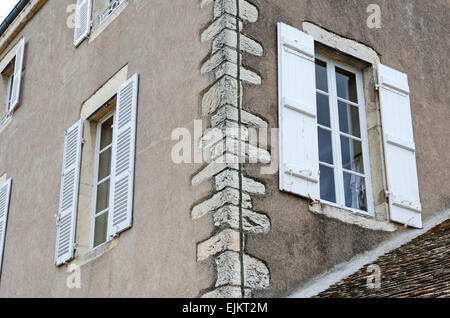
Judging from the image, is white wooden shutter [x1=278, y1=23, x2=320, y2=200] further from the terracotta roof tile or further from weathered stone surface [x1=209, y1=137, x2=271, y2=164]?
the terracotta roof tile

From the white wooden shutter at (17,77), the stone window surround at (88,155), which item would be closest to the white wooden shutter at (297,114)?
the stone window surround at (88,155)

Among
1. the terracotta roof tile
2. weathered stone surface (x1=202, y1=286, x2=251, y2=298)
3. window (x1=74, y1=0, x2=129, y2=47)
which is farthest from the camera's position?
window (x1=74, y1=0, x2=129, y2=47)

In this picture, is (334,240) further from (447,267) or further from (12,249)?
(12,249)

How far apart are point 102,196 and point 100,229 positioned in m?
0.31

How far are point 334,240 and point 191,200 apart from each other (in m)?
1.11

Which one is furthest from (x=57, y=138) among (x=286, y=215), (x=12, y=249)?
(x=286, y=215)

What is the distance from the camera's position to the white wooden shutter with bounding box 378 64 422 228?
20.8 ft

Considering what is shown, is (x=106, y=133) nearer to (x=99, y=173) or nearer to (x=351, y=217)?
(x=99, y=173)

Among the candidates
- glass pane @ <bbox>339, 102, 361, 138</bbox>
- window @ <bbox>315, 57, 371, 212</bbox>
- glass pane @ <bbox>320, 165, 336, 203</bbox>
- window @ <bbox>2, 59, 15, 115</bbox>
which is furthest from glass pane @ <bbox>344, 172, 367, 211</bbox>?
window @ <bbox>2, 59, 15, 115</bbox>

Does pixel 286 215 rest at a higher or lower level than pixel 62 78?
lower

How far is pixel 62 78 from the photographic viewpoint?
26.7ft

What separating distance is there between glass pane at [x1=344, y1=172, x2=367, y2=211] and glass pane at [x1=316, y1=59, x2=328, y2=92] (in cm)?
77
